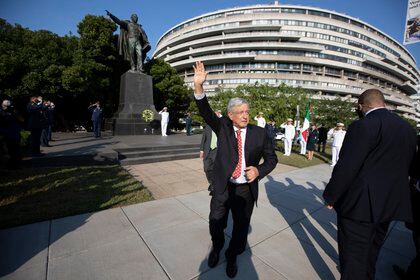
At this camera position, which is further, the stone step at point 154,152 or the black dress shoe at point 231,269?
the stone step at point 154,152

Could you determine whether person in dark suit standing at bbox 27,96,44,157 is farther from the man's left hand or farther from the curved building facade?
the curved building facade

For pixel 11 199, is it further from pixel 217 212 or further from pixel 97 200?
pixel 217 212

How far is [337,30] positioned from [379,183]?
70.7 meters

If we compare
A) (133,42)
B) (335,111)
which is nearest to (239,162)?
(133,42)

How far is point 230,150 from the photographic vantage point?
7.99 feet

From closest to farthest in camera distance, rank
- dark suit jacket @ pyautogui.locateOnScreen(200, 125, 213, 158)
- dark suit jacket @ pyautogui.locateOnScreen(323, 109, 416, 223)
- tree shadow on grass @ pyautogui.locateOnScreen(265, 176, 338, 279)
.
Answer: dark suit jacket @ pyautogui.locateOnScreen(323, 109, 416, 223) < tree shadow on grass @ pyautogui.locateOnScreen(265, 176, 338, 279) < dark suit jacket @ pyautogui.locateOnScreen(200, 125, 213, 158)

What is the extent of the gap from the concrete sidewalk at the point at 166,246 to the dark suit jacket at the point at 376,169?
126 cm

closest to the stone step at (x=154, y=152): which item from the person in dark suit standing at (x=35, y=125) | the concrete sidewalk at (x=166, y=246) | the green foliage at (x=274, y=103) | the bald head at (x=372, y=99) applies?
the person in dark suit standing at (x=35, y=125)

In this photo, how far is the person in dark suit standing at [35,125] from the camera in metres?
6.59

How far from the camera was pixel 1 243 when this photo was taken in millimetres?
2854

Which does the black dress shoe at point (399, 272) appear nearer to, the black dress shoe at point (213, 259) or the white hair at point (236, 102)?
the black dress shoe at point (213, 259)

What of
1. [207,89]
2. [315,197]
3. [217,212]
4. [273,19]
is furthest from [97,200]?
[273,19]

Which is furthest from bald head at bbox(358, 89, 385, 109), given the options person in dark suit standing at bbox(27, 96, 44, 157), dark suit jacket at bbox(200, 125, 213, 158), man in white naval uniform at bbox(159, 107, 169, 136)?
man in white naval uniform at bbox(159, 107, 169, 136)

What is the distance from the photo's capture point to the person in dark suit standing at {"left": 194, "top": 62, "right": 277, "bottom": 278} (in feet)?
7.89
